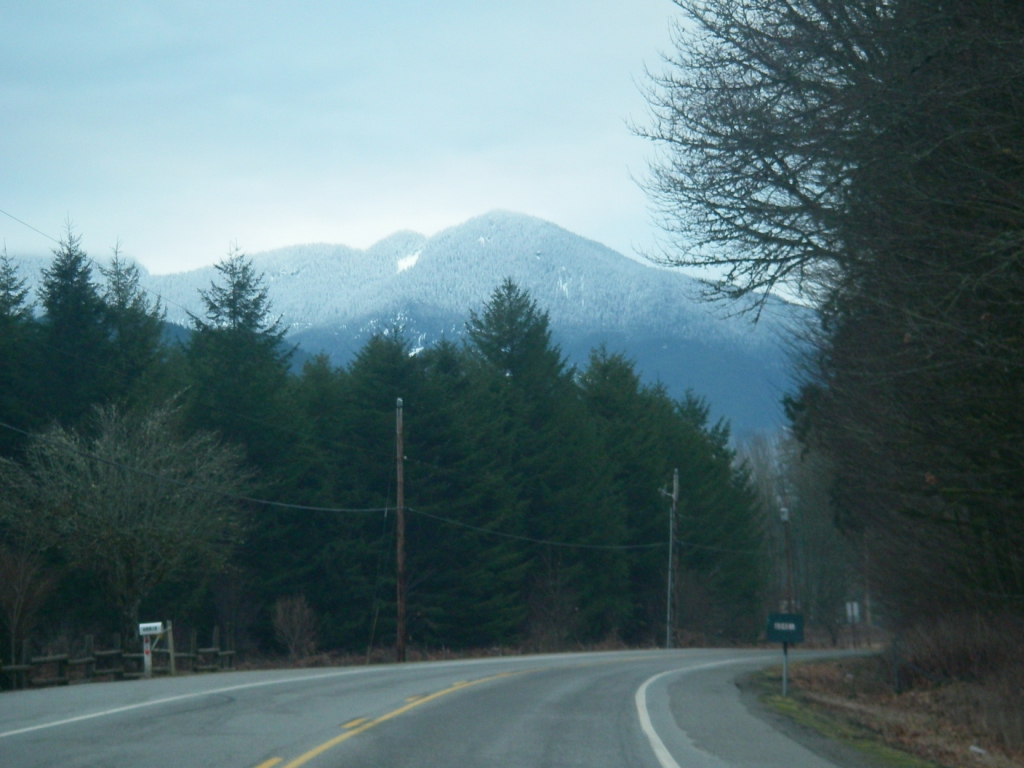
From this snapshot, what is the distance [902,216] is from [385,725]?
8536 mm

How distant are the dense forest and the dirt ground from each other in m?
21.1

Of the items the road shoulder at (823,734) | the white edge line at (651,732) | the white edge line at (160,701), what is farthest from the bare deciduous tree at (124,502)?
the road shoulder at (823,734)

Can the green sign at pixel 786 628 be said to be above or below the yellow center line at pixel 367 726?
above

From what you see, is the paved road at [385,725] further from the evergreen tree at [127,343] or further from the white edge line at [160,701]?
the evergreen tree at [127,343]

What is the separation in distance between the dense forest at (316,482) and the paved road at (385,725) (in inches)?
583

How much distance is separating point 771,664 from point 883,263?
22047 mm

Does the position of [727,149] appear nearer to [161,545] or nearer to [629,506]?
[161,545]

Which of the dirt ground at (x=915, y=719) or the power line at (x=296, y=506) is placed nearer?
the dirt ground at (x=915, y=719)

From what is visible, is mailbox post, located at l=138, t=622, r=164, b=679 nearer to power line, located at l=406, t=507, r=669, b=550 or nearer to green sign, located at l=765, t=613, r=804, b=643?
green sign, located at l=765, t=613, r=804, b=643

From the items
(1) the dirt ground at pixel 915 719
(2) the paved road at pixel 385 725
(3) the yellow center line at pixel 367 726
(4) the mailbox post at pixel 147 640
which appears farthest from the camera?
(4) the mailbox post at pixel 147 640

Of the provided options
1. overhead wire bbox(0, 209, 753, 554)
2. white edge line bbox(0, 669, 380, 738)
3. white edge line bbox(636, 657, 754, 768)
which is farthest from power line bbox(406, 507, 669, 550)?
white edge line bbox(636, 657, 754, 768)

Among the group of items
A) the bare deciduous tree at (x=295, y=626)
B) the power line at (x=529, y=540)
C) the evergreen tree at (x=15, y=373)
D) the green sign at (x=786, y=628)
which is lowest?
the bare deciduous tree at (x=295, y=626)

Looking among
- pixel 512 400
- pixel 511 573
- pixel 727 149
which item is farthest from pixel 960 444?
pixel 512 400

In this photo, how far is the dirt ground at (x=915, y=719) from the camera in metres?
11.9
